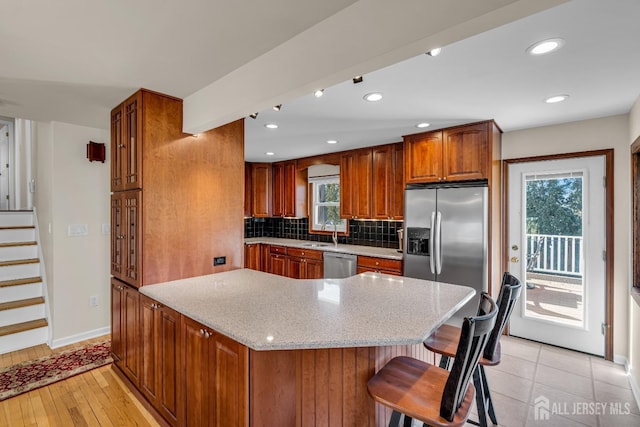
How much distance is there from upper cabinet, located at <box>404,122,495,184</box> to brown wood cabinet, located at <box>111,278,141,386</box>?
9.87 ft

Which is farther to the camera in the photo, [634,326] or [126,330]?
[634,326]

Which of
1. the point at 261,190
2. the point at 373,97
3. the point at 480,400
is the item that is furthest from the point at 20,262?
the point at 480,400

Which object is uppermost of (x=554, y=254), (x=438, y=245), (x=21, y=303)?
(x=438, y=245)

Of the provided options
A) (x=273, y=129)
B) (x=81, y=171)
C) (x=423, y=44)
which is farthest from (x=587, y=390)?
(x=81, y=171)

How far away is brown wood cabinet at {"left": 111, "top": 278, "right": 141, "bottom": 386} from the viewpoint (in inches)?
90.2

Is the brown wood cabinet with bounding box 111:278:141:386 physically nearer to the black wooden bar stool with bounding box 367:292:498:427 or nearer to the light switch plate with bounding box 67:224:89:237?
the light switch plate with bounding box 67:224:89:237

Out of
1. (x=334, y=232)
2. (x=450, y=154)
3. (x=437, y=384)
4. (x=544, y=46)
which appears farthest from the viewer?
(x=334, y=232)

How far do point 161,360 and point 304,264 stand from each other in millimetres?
2882

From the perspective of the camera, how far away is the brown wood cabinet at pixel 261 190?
5.79m

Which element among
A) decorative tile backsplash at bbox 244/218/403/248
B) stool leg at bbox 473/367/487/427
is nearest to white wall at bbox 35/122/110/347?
decorative tile backsplash at bbox 244/218/403/248

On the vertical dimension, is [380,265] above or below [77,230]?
below

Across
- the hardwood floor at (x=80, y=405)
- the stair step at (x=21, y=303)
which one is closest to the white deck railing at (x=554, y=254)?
the hardwood floor at (x=80, y=405)

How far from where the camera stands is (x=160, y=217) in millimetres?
2309

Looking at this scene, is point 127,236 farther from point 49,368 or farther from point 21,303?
point 21,303
